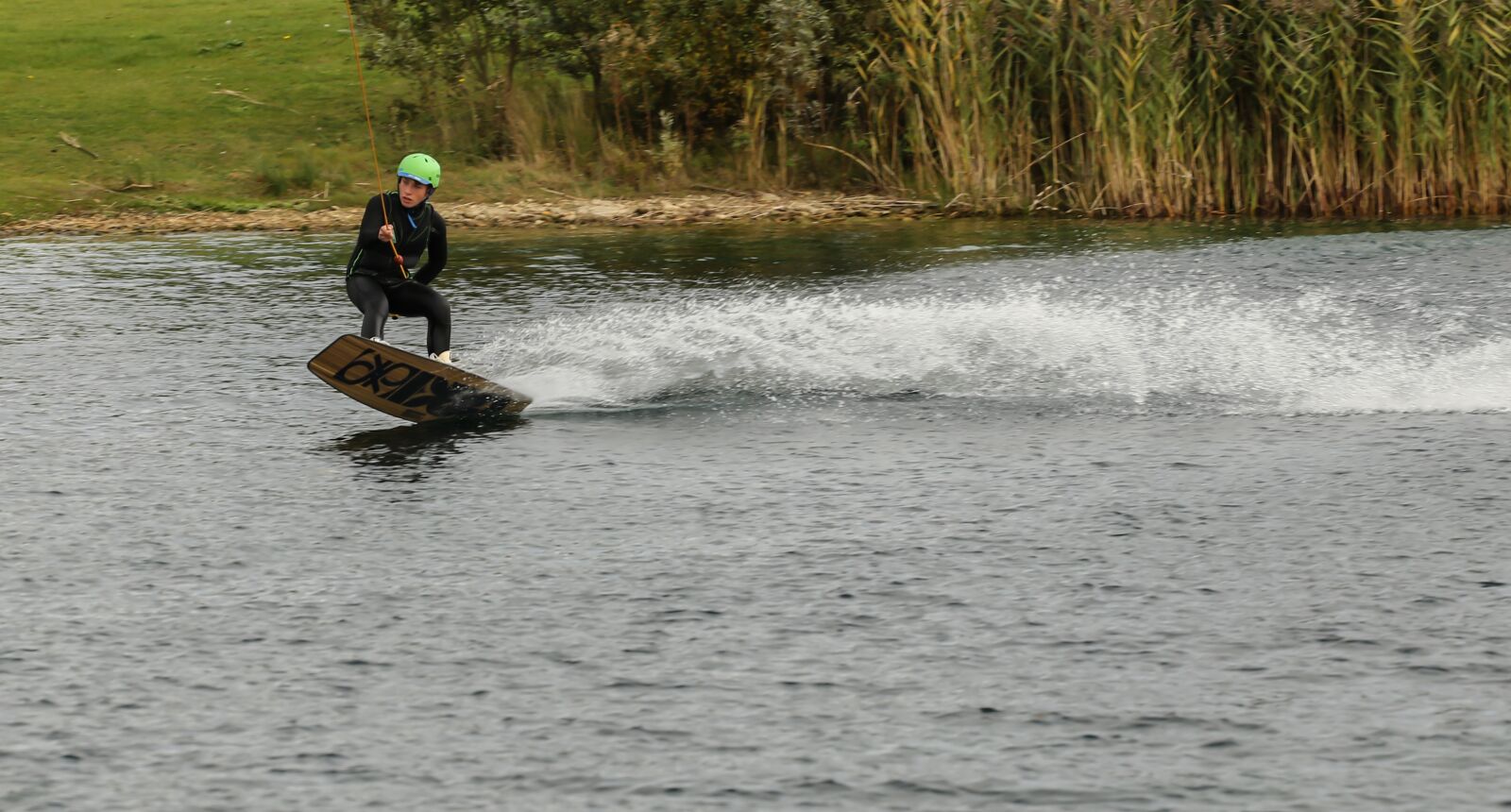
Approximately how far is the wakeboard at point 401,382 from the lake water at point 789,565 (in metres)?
0.33

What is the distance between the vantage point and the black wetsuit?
11914 millimetres

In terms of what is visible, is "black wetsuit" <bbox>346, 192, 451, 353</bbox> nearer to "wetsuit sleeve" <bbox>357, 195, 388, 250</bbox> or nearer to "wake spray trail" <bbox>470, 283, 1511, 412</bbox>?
"wetsuit sleeve" <bbox>357, 195, 388, 250</bbox>

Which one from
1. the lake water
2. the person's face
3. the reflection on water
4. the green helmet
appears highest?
the green helmet

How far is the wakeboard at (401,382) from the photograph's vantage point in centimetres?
1111

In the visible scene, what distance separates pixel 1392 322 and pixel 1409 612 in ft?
24.8

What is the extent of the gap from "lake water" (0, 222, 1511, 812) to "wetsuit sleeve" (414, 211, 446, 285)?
94 cm

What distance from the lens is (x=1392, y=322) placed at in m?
14.0

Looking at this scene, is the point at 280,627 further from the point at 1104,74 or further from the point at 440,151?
the point at 440,151

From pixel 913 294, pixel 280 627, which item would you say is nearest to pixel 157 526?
pixel 280 627

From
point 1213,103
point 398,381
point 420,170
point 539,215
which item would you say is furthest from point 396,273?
point 539,215

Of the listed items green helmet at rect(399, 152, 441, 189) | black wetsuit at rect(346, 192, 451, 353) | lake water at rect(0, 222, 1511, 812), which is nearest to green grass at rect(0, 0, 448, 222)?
lake water at rect(0, 222, 1511, 812)

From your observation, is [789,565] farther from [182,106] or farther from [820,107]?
[182,106]

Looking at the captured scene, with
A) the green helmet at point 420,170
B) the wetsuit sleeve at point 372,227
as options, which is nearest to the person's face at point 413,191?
the green helmet at point 420,170

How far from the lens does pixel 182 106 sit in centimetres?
2922
